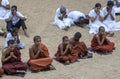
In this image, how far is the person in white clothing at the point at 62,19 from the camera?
1380 centimetres

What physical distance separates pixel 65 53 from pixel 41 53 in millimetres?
748

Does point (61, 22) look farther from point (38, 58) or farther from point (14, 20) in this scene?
point (38, 58)

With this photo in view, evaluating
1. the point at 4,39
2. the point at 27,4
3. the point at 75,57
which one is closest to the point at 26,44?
the point at 4,39

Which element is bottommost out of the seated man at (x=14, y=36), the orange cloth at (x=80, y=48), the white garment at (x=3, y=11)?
the orange cloth at (x=80, y=48)

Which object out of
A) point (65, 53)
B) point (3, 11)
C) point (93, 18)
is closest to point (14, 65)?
point (65, 53)

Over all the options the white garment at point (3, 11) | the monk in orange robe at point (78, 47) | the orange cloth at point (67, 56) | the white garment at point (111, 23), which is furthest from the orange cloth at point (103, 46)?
the white garment at point (3, 11)

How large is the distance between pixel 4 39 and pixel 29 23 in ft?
5.85

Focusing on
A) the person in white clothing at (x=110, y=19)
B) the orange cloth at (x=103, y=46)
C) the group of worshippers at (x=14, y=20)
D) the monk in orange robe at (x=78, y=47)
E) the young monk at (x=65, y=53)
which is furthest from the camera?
the person in white clothing at (x=110, y=19)

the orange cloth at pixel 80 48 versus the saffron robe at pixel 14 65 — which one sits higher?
the orange cloth at pixel 80 48

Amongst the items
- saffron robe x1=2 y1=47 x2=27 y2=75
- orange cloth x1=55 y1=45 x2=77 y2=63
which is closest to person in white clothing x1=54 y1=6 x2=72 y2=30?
orange cloth x1=55 y1=45 x2=77 y2=63

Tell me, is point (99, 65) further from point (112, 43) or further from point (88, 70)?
point (112, 43)

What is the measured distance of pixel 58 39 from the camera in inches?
514

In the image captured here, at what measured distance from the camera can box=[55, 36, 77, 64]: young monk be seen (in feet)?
36.9

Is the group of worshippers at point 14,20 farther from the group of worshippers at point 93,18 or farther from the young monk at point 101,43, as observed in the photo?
the young monk at point 101,43
